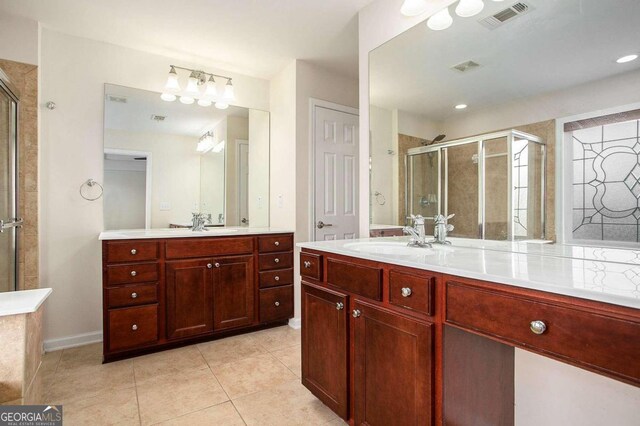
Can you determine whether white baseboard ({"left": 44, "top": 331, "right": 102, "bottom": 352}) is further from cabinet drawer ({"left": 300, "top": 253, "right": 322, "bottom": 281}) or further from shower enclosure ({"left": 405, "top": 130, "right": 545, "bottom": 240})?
shower enclosure ({"left": 405, "top": 130, "right": 545, "bottom": 240})

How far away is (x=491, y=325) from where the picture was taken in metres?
0.97

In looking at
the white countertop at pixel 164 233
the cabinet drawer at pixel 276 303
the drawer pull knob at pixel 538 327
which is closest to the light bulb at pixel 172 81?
the white countertop at pixel 164 233

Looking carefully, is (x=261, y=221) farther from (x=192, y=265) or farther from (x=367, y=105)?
(x=367, y=105)

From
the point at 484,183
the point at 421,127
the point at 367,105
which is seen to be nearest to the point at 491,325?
the point at 484,183

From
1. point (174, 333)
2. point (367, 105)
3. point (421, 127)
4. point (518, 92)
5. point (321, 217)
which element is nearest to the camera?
point (518, 92)

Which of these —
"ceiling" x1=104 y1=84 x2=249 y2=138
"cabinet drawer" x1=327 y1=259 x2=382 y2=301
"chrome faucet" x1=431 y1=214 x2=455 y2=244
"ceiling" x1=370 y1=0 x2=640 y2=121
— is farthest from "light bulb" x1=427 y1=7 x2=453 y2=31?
"ceiling" x1=104 y1=84 x2=249 y2=138

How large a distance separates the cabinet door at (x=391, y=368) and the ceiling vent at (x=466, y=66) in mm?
1317

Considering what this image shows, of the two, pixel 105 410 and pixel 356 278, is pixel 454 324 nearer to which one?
pixel 356 278

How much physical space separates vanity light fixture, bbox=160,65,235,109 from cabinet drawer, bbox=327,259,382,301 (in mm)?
2327

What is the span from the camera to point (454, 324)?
1.09 metres

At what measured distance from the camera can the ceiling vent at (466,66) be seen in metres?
1.69

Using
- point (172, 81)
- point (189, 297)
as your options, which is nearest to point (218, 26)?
point (172, 81)

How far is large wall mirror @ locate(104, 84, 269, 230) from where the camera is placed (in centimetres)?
284

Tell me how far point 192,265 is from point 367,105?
1.80m
